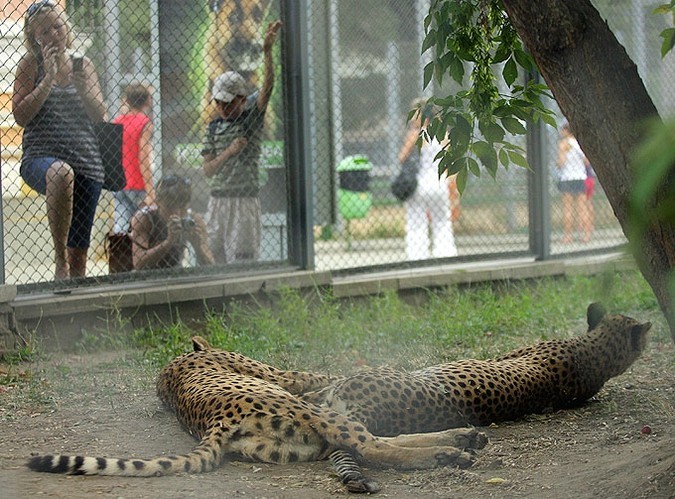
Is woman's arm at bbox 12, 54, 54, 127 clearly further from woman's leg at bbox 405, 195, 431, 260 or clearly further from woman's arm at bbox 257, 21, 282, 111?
woman's leg at bbox 405, 195, 431, 260

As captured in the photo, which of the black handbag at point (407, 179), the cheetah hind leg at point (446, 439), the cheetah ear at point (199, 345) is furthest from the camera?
the black handbag at point (407, 179)

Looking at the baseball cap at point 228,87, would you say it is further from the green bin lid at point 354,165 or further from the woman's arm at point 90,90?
the green bin lid at point 354,165

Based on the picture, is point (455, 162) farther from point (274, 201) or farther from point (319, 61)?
point (319, 61)

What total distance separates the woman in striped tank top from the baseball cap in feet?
2.83

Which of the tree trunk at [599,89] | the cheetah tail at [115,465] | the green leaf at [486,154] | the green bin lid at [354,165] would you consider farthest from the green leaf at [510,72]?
the green bin lid at [354,165]

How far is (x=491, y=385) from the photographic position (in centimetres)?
413

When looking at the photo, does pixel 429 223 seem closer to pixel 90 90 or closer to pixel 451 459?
pixel 90 90

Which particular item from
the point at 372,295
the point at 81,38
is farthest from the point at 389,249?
the point at 81,38

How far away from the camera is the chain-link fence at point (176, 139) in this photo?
18.7ft

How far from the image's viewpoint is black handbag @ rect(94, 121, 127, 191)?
5953 millimetres

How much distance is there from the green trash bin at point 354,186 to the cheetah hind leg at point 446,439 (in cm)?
738

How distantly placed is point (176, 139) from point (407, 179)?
3.89 metres

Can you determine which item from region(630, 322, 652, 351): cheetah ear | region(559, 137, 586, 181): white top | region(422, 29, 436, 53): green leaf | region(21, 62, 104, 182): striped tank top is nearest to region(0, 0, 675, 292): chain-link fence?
region(21, 62, 104, 182): striped tank top

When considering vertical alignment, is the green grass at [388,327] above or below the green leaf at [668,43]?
below
